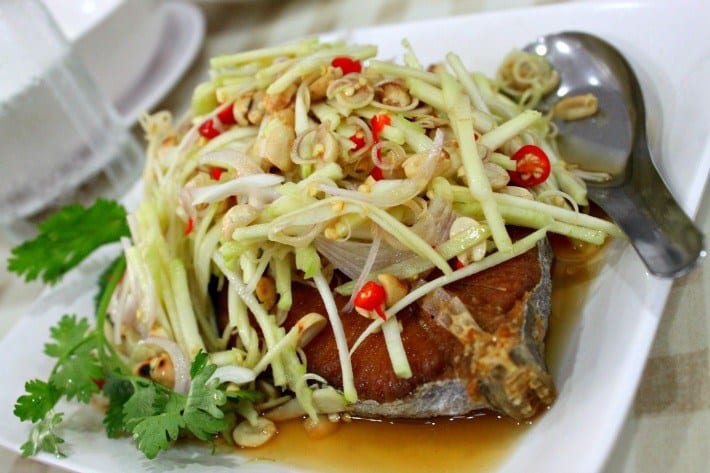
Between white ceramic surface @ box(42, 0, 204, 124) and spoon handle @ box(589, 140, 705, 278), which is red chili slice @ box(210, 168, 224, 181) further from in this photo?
white ceramic surface @ box(42, 0, 204, 124)

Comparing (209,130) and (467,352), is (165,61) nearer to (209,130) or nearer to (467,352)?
(209,130)

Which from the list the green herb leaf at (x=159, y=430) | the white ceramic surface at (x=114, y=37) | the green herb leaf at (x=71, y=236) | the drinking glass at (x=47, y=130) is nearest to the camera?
the green herb leaf at (x=159, y=430)

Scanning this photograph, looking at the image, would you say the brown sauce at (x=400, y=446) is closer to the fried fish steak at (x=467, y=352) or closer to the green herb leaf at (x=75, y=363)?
the fried fish steak at (x=467, y=352)

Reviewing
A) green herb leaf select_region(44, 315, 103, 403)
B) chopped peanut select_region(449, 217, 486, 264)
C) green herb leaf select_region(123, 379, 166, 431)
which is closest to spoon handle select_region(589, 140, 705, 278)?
chopped peanut select_region(449, 217, 486, 264)

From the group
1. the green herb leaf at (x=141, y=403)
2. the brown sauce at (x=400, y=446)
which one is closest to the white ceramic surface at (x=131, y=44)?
the green herb leaf at (x=141, y=403)

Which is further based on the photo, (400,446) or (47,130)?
(47,130)

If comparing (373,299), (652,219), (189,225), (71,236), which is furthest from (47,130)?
(652,219)

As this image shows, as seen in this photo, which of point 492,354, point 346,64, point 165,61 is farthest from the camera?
point 165,61
